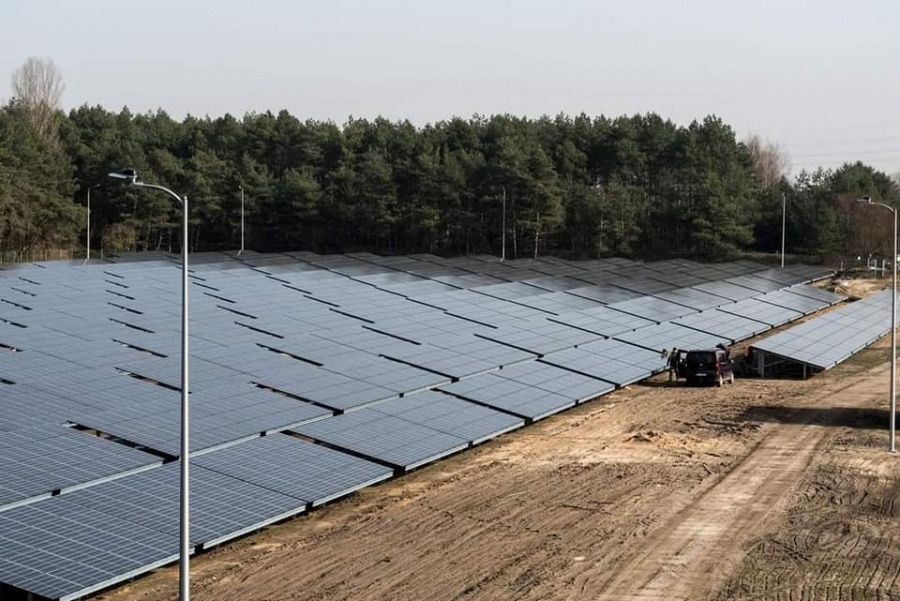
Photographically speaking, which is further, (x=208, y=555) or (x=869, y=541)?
(x=869, y=541)

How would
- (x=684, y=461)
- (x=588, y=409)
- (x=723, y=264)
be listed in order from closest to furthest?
(x=684, y=461) < (x=588, y=409) < (x=723, y=264)

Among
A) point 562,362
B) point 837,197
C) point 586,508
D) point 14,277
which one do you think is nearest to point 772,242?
point 837,197

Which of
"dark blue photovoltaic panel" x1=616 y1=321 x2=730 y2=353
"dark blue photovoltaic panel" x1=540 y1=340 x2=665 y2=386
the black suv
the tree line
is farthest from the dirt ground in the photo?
the tree line

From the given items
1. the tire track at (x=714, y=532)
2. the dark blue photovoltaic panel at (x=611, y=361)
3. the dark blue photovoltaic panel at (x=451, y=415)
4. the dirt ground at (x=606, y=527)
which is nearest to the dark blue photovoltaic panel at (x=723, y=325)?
the dark blue photovoltaic panel at (x=611, y=361)

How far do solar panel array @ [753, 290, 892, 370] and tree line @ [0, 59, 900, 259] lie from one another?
26.0 meters

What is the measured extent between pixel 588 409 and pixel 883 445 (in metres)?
9.88

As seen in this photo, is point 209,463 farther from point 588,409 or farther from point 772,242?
point 772,242

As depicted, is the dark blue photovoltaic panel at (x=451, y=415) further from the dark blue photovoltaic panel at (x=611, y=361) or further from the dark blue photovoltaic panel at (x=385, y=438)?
the dark blue photovoltaic panel at (x=611, y=361)

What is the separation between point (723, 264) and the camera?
263ft

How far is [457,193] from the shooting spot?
303 feet

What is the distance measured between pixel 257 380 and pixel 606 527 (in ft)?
38.4

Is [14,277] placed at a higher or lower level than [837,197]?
lower

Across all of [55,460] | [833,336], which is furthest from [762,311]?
[55,460]

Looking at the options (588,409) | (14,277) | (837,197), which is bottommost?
(588,409)
